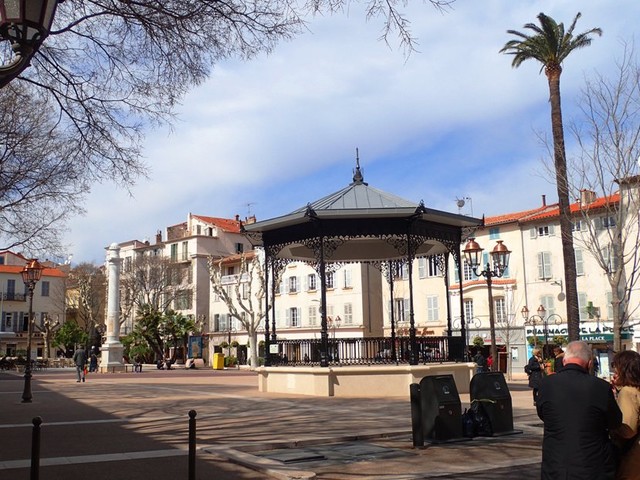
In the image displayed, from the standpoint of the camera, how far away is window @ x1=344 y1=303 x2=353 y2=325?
2172 inches

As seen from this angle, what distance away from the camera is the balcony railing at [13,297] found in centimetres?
8411

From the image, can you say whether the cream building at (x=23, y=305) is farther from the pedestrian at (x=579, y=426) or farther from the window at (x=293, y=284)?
the pedestrian at (x=579, y=426)

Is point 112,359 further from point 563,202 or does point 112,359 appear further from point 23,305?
point 23,305

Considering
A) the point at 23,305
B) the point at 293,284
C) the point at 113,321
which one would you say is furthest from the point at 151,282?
the point at 23,305

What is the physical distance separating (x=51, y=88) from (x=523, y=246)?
134 ft

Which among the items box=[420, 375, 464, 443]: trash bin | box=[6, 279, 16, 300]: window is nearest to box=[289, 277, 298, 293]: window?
box=[6, 279, 16, 300]: window

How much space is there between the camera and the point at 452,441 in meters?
10.2

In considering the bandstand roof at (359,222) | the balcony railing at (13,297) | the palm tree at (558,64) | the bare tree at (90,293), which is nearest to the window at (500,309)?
the palm tree at (558,64)

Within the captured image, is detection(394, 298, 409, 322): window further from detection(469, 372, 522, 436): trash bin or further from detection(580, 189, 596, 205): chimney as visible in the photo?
detection(469, 372, 522, 436): trash bin

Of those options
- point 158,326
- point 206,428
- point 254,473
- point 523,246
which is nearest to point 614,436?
point 254,473

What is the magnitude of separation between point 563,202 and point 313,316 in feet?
130

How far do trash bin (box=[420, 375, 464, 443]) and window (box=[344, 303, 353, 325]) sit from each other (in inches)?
1764

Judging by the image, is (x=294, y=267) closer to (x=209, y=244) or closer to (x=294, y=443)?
(x=209, y=244)

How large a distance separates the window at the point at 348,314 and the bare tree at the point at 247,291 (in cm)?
696
